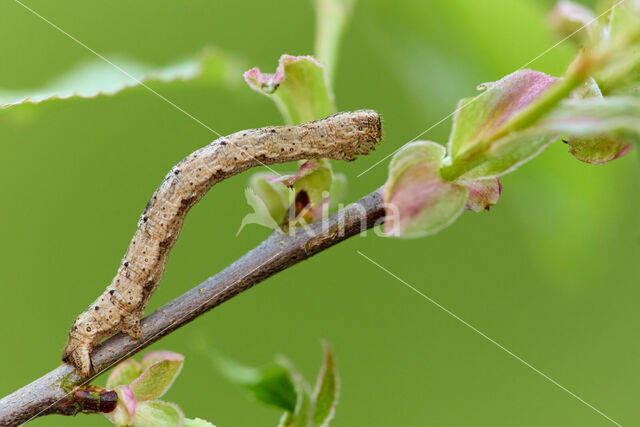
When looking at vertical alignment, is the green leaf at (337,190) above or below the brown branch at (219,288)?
above

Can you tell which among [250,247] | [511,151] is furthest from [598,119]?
[250,247]

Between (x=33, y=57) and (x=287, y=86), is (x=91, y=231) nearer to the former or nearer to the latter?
(x=33, y=57)

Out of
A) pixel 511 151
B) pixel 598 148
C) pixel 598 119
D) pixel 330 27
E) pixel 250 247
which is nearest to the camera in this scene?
pixel 598 119

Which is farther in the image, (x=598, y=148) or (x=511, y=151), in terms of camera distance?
(x=598, y=148)

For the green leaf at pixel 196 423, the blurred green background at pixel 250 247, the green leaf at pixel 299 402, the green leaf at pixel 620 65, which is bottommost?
the green leaf at pixel 196 423

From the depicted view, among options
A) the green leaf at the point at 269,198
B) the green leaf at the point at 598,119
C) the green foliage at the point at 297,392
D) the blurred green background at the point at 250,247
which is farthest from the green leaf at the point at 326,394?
the blurred green background at the point at 250,247

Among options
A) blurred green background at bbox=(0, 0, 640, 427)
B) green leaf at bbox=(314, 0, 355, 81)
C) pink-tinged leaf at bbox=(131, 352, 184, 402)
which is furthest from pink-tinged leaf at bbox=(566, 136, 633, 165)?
blurred green background at bbox=(0, 0, 640, 427)

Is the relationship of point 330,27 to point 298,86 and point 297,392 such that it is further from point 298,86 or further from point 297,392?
point 297,392

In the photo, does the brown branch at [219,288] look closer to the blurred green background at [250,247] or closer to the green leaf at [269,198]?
the green leaf at [269,198]

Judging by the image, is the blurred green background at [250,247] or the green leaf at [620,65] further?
the blurred green background at [250,247]
